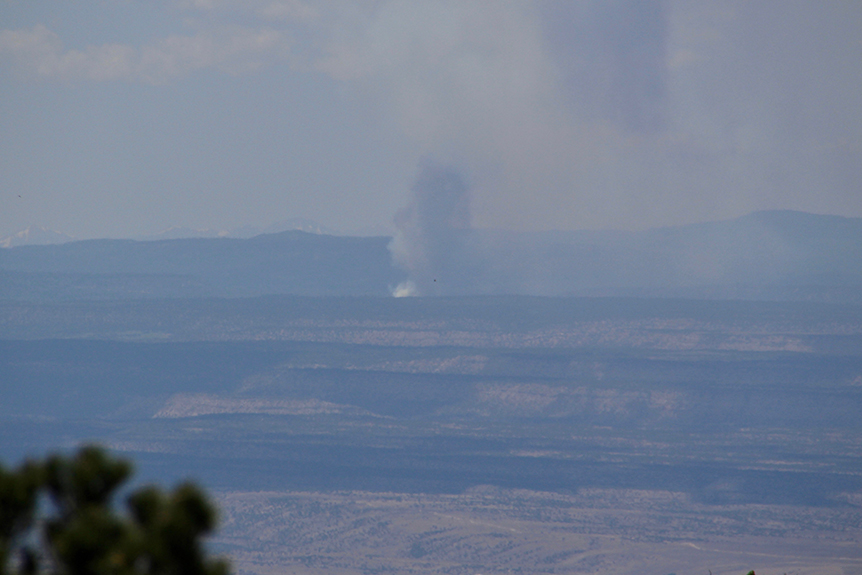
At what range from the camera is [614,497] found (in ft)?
399

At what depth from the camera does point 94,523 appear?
7.53m

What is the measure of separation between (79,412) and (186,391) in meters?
14.7

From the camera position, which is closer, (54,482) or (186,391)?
(54,482)

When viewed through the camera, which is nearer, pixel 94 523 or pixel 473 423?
pixel 94 523

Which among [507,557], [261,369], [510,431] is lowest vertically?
[507,557]

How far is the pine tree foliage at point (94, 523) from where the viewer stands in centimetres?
746

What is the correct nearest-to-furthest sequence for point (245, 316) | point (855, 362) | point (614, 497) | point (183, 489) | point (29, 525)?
point (183, 489)
point (29, 525)
point (614, 497)
point (855, 362)
point (245, 316)

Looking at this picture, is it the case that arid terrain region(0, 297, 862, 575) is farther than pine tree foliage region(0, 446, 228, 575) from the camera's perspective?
Yes

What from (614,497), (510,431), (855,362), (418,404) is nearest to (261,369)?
(418,404)

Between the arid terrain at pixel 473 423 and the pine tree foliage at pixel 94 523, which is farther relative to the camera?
the arid terrain at pixel 473 423

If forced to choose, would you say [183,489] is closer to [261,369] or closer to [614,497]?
[614,497]

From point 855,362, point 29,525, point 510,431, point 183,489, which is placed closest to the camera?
point 183,489

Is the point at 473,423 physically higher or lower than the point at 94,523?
higher

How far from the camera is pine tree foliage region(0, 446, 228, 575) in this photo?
746 centimetres
